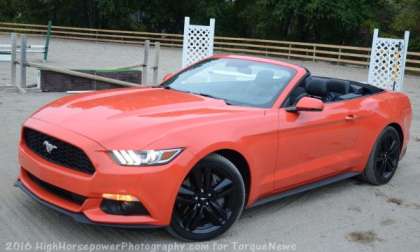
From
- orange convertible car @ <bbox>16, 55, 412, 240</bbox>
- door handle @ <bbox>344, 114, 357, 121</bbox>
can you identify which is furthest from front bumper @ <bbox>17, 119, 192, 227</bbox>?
door handle @ <bbox>344, 114, 357, 121</bbox>

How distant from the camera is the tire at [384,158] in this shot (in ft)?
21.2

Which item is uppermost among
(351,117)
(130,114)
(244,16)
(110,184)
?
(244,16)

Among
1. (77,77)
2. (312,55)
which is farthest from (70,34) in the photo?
(77,77)

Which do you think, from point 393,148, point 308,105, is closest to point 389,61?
point 393,148

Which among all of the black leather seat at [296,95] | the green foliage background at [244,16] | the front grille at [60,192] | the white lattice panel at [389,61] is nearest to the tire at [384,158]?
the black leather seat at [296,95]

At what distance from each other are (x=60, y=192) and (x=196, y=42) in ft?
51.3

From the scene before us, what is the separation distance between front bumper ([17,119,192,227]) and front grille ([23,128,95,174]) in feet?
0.13

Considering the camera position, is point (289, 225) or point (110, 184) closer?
point (110, 184)

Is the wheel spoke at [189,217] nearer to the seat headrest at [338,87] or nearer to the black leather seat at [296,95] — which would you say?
the black leather seat at [296,95]

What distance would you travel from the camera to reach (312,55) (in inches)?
1259

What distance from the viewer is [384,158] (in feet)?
21.8

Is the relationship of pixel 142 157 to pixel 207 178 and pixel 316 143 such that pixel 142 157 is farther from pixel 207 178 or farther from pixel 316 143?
pixel 316 143

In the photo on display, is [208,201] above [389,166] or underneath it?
above

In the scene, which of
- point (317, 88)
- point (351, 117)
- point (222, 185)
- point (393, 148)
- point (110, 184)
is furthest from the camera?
point (393, 148)
